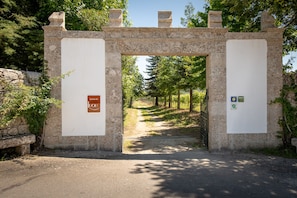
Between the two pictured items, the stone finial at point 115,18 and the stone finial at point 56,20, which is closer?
the stone finial at point 56,20

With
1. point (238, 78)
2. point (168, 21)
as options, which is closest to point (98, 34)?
point (168, 21)

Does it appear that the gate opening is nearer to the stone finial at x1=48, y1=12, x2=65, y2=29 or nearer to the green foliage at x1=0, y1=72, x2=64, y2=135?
the green foliage at x1=0, y1=72, x2=64, y2=135

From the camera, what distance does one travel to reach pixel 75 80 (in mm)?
8133

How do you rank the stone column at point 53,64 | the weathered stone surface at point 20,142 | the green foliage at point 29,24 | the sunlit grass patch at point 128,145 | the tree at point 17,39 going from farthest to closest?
the green foliage at point 29,24, the tree at point 17,39, the sunlit grass patch at point 128,145, the stone column at point 53,64, the weathered stone surface at point 20,142

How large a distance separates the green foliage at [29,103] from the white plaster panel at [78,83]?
0.43m

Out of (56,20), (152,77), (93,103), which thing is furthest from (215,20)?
(152,77)

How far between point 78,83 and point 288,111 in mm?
7463

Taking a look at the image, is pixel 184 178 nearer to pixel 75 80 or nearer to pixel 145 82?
pixel 75 80

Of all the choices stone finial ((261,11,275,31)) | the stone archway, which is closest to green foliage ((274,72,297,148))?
the stone archway

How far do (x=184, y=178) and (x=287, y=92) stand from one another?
5.40 m

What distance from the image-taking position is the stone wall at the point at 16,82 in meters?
6.98

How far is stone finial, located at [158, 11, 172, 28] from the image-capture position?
326 inches

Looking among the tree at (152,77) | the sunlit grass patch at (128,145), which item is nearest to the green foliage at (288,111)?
the sunlit grass patch at (128,145)

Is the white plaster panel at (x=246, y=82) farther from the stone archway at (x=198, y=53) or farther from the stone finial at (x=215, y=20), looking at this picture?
the stone finial at (x=215, y=20)
